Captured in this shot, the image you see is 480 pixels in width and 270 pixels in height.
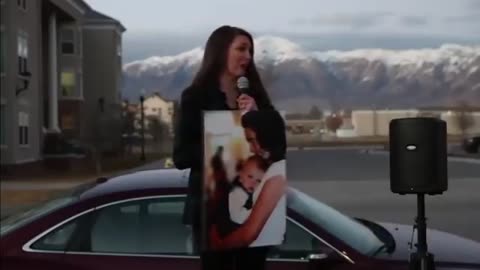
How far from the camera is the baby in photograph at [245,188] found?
3.59m

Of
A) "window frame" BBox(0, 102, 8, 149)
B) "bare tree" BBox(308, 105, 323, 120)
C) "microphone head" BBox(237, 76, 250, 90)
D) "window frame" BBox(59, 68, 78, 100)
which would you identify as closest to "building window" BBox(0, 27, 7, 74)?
"window frame" BBox(0, 102, 8, 149)

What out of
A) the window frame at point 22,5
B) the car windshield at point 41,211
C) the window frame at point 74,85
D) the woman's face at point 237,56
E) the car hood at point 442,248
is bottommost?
the car hood at point 442,248

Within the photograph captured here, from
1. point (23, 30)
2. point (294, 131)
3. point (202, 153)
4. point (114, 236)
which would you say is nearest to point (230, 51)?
point (202, 153)

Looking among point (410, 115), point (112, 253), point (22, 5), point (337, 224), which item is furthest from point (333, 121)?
point (22, 5)

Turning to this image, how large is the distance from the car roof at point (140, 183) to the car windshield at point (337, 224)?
0.63 metres

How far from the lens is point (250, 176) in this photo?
3.59 meters

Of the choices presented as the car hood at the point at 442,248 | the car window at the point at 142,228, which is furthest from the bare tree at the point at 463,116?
Result: the car window at the point at 142,228

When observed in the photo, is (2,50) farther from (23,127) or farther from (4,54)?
(23,127)

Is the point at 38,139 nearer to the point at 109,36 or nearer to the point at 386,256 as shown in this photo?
the point at 109,36

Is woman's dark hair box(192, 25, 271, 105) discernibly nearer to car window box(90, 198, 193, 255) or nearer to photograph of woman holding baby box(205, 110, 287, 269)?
photograph of woman holding baby box(205, 110, 287, 269)

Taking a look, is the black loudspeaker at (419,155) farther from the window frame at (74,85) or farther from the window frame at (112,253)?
the window frame at (74,85)

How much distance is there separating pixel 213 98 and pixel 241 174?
12.8 inches

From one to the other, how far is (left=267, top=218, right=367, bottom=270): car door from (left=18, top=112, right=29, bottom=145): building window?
27125 mm

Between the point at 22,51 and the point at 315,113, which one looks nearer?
the point at 315,113
